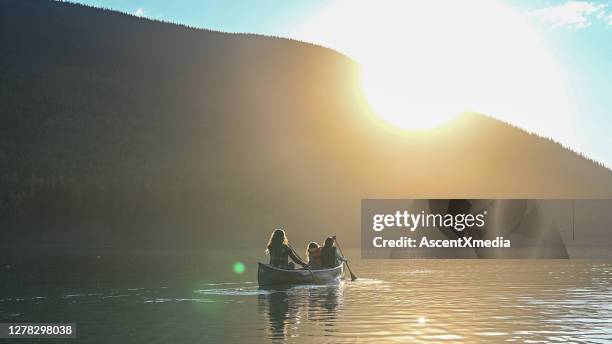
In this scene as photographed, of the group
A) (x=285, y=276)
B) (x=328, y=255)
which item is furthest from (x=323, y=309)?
(x=328, y=255)

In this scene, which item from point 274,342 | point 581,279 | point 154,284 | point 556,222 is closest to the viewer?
point 274,342

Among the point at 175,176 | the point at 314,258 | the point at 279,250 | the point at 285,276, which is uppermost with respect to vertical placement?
the point at 175,176

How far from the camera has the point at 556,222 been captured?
185 m

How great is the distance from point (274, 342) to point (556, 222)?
16775cm

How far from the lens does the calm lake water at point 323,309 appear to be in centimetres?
→ 2830

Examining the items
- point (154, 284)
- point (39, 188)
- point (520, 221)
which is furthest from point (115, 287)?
point (520, 221)

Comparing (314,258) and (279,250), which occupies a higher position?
(279,250)

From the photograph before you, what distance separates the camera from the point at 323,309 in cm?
3641

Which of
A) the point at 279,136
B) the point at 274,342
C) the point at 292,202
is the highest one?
the point at 279,136

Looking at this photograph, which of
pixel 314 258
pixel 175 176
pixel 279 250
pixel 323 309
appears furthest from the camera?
pixel 175 176

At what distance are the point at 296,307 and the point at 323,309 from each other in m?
1.45

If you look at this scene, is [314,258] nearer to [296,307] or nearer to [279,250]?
[279,250]

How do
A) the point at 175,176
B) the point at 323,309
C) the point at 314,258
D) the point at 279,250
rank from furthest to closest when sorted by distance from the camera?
the point at 175,176 < the point at 314,258 < the point at 279,250 < the point at 323,309

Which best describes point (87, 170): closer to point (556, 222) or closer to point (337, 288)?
point (556, 222)
